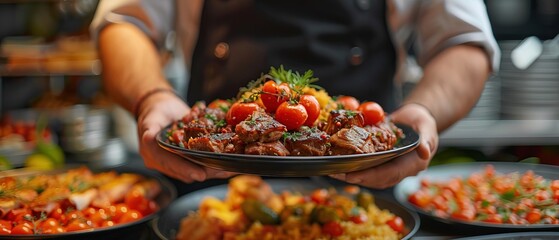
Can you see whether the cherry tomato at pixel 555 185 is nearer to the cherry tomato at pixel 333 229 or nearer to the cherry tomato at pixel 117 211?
the cherry tomato at pixel 333 229

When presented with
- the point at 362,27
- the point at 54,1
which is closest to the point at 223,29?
the point at 362,27

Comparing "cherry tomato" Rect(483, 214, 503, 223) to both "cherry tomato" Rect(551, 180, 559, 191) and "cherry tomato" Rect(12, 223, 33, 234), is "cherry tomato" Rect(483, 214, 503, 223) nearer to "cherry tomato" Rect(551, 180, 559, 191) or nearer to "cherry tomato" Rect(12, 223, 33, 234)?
"cherry tomato" Rect(551, 180, 559, 191)

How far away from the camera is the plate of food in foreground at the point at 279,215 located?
152 cm

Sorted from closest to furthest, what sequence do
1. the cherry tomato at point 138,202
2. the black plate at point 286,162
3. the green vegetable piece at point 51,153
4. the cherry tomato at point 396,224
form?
the black plate at point 286,162 → the cherry tomato at point 396,224 → the cherry tomato at point 138,202 → the green vegetable piece at point 51,153

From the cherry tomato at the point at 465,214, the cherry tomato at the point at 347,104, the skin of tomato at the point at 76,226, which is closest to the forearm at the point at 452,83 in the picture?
the cherry tomato at the point at 465,214

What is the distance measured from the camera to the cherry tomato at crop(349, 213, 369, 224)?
1590 mm

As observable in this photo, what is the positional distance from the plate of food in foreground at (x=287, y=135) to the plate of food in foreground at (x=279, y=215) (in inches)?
9.4

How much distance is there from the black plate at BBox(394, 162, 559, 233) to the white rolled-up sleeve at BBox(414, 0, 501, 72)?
328mm

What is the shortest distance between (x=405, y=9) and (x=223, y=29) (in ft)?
2.03

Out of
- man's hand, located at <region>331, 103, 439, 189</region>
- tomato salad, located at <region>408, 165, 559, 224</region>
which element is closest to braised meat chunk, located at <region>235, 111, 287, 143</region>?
man's hand, located at <region>331, 103, 439, 189</region>

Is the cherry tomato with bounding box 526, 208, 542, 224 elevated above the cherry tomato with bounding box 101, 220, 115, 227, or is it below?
above

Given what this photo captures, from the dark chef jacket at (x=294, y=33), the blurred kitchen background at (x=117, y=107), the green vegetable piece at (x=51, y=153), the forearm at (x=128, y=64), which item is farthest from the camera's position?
the blurred kitchen background at (x=117, y=107)

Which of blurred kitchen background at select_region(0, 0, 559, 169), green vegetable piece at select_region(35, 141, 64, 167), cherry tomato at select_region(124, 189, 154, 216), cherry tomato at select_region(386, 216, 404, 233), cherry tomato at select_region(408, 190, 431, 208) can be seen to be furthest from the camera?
blurred kitchen background at select_region(0, 0, 559, 169)

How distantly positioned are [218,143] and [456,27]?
3.49ft
